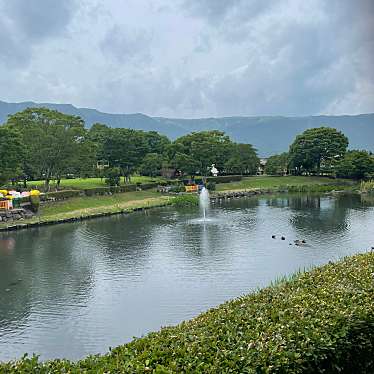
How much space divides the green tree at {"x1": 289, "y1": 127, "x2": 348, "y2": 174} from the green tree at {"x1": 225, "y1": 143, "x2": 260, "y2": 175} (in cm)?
801

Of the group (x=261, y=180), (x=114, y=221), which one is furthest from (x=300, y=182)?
(x=114, y=221)

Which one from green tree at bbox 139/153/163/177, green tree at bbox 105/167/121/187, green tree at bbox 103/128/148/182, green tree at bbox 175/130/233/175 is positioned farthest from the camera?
green tree at bbox 175/130/233/175

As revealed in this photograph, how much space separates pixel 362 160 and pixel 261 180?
16.9 meters

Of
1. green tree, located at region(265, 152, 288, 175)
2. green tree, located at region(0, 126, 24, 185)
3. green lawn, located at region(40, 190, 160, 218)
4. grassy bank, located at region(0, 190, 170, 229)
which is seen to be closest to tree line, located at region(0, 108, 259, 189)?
green tree, located at region(0, 126, 24, 185)

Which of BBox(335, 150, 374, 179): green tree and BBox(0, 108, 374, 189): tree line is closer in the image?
BBox(0, 108, 374, 189): tree line

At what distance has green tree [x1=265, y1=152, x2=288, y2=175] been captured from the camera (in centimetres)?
8462

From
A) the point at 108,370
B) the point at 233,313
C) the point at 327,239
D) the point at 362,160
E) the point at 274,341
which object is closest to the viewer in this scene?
the point at 108,370

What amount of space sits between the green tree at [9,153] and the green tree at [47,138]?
6.06ft

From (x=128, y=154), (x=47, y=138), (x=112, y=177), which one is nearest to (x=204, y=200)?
(x=112, y=177)

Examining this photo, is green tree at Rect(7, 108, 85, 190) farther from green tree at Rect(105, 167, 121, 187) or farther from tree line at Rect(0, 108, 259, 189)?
green tree at Rect(105, 167, 121, 187)

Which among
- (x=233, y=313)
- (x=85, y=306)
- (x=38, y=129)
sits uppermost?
(x=38, y=129)

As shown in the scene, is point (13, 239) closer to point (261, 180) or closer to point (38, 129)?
point (38, 129)

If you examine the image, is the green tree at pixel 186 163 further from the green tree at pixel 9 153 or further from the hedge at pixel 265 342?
the hedge at pixel 265 342

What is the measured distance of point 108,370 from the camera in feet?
21.5
